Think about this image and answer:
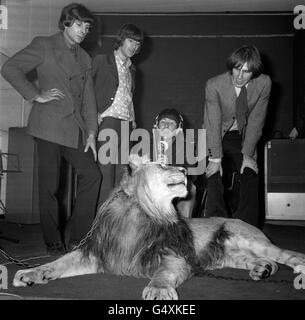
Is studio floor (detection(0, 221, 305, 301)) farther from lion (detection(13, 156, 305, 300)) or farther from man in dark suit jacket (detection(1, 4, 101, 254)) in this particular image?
man in dark suit jacket (detection(1, 4, 101, 254))

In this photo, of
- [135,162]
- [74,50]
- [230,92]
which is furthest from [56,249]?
[230,92]

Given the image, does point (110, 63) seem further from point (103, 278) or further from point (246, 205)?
point (103, 278)

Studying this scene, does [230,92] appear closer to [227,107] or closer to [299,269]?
[227,107]

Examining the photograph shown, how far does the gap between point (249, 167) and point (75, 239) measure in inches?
70.9

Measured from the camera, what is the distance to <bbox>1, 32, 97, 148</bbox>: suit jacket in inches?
133

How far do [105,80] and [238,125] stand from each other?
1.43m

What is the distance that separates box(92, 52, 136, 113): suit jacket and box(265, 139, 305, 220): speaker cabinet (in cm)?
372

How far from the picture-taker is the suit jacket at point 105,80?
3.95m

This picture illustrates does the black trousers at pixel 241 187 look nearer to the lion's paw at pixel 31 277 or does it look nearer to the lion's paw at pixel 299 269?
the lion's paw at pixel 299 269

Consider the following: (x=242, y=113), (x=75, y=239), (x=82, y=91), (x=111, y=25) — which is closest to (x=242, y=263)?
(x=242, y=113)

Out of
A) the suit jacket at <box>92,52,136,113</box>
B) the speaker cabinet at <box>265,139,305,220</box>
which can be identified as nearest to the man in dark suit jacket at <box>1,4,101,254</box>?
the suit jacket at <box>92,52,136,113</box>

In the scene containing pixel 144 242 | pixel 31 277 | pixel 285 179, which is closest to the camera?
pixel 31 277

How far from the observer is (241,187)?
11.9ft
